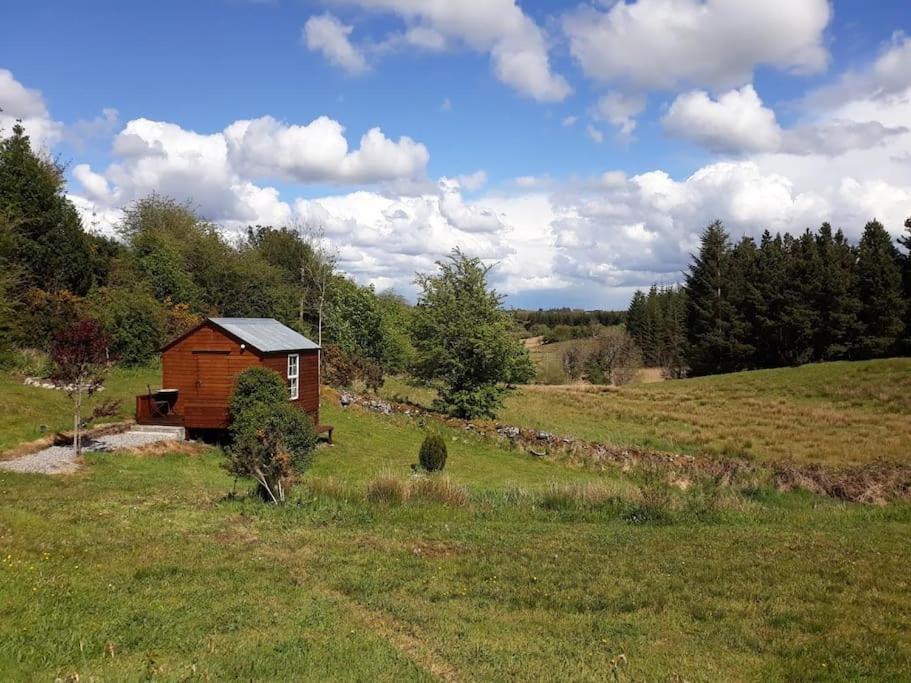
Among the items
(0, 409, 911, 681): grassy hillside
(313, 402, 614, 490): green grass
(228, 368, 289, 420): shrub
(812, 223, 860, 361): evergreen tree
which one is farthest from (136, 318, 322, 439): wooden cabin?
(812, 223, 860, 361): evergreen tree

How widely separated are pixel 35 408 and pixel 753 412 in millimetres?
37724

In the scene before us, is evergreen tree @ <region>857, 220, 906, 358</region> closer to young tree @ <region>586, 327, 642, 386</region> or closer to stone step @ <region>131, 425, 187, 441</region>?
young tree @ <region>586, 327, 642, 386</region>

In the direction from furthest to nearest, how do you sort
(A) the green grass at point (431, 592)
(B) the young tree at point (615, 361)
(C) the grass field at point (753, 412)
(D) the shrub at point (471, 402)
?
1. (B) the young tree at point (615, 361)
2. (D) the shrub at point (471, 402)
3. (C) the grass field at point (753, 412)
4. (A) the green grass at point (431, 592)

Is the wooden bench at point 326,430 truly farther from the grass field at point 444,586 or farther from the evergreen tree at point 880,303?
the evergreen tree at point 880,303

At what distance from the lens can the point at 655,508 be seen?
1374 cm

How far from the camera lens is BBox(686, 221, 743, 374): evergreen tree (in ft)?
226

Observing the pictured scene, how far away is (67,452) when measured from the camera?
18.8 metres

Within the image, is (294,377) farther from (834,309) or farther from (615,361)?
(615,361)

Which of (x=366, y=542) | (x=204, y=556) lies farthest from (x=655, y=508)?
(x=204, y=556)

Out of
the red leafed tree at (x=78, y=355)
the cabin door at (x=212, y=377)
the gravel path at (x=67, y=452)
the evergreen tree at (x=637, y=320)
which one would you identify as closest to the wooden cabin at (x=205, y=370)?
the cabin door at (x=212, y=377)

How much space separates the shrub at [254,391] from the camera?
22.4 m

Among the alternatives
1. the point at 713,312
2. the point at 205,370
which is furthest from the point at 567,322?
the point at 205,370

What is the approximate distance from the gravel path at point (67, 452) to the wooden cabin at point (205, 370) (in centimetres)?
98

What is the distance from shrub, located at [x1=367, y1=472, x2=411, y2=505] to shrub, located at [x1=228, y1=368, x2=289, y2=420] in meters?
8.78
